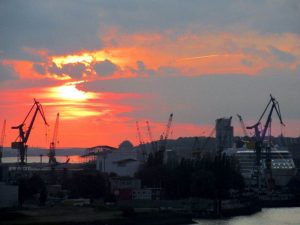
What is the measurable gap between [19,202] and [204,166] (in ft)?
40.6

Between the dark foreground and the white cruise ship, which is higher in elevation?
the white cruise ship

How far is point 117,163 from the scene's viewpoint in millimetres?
64062

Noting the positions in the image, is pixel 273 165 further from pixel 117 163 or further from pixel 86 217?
pixel 86 217

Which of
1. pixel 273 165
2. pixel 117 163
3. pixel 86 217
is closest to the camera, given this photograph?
pixel 86 217

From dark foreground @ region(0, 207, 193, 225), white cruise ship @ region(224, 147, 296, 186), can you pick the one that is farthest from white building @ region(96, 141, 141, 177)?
dark foreground @ region(0, 207, 193, 225)

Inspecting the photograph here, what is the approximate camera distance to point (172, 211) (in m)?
32.0

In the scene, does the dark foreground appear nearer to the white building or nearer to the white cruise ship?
the white building

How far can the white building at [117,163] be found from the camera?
62.6m

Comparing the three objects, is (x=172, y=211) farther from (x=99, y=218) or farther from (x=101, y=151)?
(x=101, y=151)

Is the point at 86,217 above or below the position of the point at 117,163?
below

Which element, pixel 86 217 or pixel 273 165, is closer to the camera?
pixel 86 217

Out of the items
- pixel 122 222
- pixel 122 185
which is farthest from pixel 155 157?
pixel 122 222

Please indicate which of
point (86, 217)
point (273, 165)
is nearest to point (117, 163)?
point (273, 165)

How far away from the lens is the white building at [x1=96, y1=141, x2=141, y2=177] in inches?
2464
